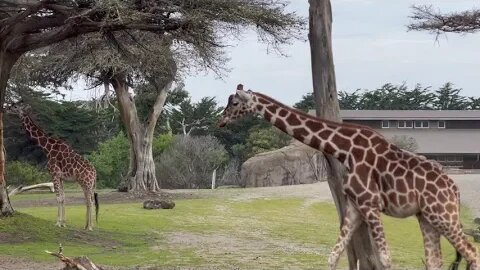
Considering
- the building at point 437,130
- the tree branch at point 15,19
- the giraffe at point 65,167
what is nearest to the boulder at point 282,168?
the building at point 437,130

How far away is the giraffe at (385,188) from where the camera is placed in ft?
28.5

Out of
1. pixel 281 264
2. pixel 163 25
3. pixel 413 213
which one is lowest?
pixel 281 264

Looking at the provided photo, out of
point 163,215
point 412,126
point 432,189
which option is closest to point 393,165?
point 432,189

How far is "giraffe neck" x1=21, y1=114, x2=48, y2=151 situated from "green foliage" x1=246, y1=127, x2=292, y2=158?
28246mm

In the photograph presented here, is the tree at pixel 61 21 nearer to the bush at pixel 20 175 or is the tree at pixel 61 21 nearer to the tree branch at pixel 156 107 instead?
the tree branch at pixel 156 107

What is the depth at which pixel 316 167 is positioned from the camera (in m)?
41.7

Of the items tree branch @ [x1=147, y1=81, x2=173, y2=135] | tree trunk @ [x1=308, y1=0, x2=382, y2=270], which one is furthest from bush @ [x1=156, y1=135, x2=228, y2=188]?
tree trunk @ [x1=308, y1=0, x2=382, y2=270]

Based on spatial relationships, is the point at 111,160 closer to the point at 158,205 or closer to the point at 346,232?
the point at 158,205

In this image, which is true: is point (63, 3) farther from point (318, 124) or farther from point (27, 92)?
point (27, 92)

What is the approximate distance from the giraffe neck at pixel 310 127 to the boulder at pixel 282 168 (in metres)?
30.3

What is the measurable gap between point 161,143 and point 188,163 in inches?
90.2

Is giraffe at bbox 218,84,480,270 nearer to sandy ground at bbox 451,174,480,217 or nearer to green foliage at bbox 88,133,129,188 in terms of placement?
sandy ground at bbox 451,174,480,217

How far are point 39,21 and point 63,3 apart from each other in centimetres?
117

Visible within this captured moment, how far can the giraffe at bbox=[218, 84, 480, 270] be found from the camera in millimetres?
8680
